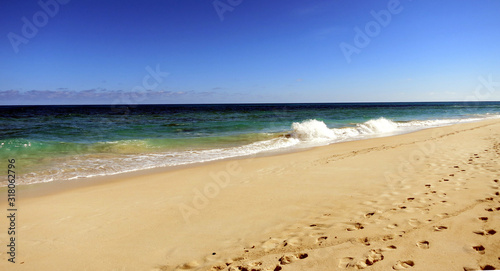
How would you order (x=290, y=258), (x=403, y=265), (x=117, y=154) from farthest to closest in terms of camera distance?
(x=117, y=154) < (x=290, y=258) < (x=403, y=265)

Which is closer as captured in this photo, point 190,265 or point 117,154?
point 190,265

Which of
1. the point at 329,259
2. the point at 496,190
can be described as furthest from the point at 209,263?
the point at 496,190

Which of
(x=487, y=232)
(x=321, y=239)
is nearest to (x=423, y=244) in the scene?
(x=487, y=232)

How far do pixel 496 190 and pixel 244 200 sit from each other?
442 centimetres

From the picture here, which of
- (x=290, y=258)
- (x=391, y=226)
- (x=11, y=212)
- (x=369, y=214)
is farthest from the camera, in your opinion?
(x=11, y=212)

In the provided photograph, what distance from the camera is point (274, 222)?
4059 mm

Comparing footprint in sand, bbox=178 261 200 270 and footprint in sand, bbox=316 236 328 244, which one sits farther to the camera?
footprint in sand, bbox=316 236 328 244

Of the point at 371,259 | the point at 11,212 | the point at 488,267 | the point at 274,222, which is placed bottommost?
the point at 11,212

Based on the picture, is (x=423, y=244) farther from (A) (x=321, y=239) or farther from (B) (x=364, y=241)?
(A) (x=321, y=239)

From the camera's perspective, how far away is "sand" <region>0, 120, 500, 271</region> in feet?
9.80

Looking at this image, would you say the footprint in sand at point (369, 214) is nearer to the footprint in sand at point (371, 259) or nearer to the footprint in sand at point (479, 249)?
the footprint in sand at point (371, 259)

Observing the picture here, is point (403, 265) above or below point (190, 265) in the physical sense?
above

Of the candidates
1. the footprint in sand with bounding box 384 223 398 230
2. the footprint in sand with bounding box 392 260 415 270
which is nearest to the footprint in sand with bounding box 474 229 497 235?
the footprint in sand with bounding box 384 223 398 230

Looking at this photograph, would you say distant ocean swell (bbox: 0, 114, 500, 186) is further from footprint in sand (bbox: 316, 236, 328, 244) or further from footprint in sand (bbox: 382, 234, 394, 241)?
footprint in sand (bbox: 382, 234, 394, 241)
